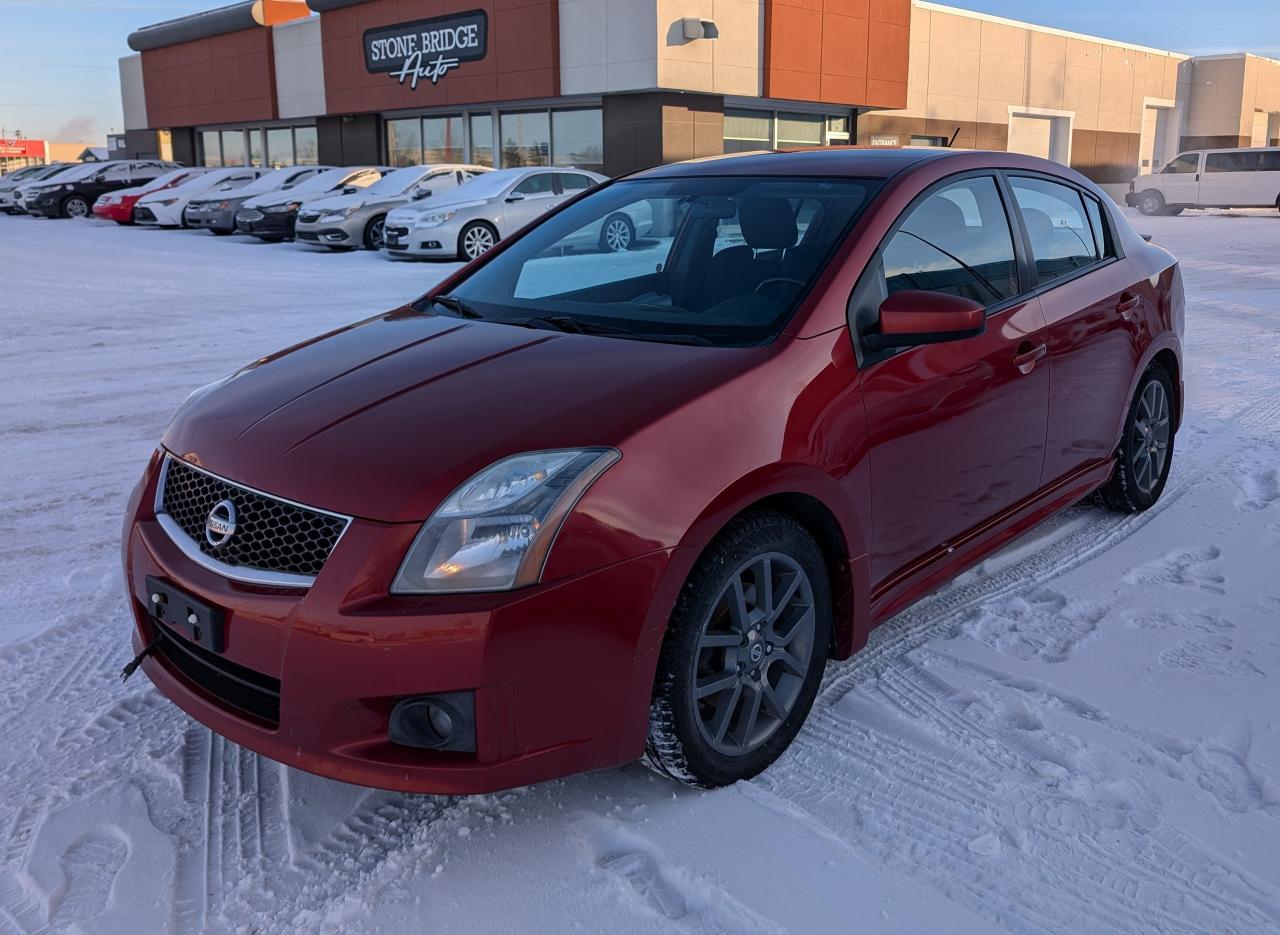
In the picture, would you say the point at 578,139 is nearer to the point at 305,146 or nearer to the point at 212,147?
the point at 305,146

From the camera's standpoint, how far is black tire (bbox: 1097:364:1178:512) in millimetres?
4949

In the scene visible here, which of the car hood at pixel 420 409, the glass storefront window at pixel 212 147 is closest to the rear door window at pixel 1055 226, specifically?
the car hood at pixel 420 409

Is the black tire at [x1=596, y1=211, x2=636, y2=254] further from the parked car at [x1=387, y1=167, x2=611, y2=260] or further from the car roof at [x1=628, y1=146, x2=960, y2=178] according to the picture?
the parked car at [x1=387, y1=167, x2=611, y2=260]

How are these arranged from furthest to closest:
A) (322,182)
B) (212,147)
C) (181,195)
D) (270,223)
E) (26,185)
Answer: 1. (212,147)
2. (26,185)
3. (181,195)
4. (322,182)
5. (270,223)

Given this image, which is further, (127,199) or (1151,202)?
(1151,202)

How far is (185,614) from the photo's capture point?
2.68 m

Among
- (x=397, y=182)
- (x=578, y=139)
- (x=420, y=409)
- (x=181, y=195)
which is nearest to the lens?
(x=420, y=409)

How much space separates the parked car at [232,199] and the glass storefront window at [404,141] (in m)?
8.47

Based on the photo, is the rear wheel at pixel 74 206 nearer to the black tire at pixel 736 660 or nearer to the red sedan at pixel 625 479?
the red sedan at pixel 625 479

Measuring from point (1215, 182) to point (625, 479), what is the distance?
32.4 m

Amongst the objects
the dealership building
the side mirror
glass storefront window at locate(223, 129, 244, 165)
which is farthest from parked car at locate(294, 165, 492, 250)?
glass storefront window at locate(223, 129, 244, 165)

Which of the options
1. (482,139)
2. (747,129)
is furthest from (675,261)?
(482,139)

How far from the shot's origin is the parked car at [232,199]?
2277cm

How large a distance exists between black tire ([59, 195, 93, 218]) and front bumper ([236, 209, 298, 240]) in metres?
12.7
